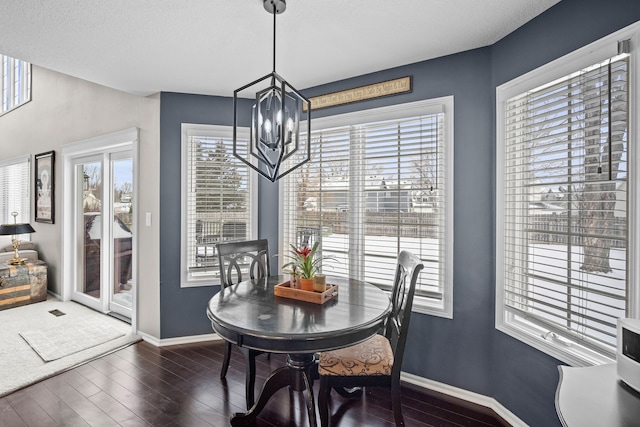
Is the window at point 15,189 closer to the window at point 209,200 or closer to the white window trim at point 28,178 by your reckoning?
the white window trim at point 28,178

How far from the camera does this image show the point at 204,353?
315 centimetres

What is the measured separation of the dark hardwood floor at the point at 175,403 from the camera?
217 centimetres

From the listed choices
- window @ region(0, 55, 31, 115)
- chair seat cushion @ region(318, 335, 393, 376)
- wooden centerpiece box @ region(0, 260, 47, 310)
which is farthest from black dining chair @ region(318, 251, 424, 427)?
window @ region(0, 55, 31, 115)

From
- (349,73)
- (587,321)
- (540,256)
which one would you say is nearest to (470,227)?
(540,256)

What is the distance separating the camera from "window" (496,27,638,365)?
1.57 metres

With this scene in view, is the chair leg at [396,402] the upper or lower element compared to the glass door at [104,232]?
lower

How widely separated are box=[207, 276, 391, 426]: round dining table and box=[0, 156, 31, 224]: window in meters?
5.28

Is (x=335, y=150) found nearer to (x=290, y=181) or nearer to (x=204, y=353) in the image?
(x=290, y=181)

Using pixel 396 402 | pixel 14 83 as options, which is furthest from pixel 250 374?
pixel 14 83

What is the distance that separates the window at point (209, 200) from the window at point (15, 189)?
3848 millimetres

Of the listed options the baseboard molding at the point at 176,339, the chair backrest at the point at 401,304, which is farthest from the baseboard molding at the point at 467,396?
the baseboard molding at the point at 176,339

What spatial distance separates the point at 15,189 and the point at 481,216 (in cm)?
721

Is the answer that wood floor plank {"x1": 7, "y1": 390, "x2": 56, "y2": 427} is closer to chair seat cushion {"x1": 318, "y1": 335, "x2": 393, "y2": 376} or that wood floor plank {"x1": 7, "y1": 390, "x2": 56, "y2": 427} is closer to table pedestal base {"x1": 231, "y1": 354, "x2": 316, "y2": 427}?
table pedestal base {"x1": 231, "y1": 354, "x2": 316, "y2": 427}

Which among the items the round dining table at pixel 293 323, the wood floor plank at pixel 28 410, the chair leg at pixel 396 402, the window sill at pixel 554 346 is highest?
the round dining table at pixel 293 323
